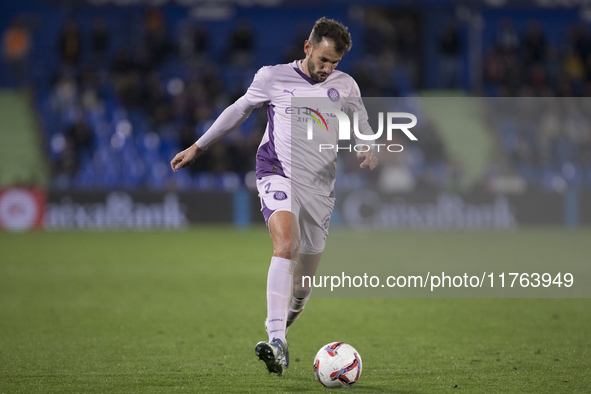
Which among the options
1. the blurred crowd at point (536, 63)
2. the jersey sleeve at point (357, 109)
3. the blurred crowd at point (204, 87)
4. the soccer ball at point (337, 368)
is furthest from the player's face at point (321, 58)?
the blurred crowd at point (536, 63)

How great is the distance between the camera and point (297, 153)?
5.31 meters

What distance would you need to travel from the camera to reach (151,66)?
20.9m

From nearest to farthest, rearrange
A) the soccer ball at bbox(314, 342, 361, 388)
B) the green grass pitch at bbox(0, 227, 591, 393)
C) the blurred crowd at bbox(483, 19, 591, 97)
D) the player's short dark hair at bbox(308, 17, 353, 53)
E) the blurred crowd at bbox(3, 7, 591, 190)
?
the soccer ball at bbox(314, 342, 361, 388) < the green grass pitch at bbox(0, 227, 591, 393) < the player's short dark hair at bbox(308, 17, 353, 53) < the blurred crowd at bbox(3, 7, 591, 190) < the blurred crowd at bbox(483, 19, 591, 97)

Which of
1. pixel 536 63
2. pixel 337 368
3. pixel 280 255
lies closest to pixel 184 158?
pixel 280 255

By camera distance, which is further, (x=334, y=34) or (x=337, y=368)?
(x=334, y=34)

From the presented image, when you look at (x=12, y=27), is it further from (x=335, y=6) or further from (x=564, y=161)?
(x=564, y=161)

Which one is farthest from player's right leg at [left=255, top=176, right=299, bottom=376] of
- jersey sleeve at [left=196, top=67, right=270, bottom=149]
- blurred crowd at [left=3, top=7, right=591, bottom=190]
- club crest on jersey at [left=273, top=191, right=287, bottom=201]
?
blurred crowd at [left=3, top=7, right=591, bottom=190]

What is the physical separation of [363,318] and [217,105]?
13.5 m

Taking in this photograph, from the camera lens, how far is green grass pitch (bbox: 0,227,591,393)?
4.79m

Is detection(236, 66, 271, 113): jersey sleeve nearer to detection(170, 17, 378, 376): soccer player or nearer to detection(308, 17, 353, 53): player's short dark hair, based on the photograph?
detection(170, 17, 378, 376): soccer player

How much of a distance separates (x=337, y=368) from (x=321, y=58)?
1.93m

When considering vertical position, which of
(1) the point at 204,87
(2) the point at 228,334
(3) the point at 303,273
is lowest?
(2) the point at 228,334

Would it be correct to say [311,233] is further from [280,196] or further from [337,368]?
[337,368]

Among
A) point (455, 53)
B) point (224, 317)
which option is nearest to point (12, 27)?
point (455, 53)
